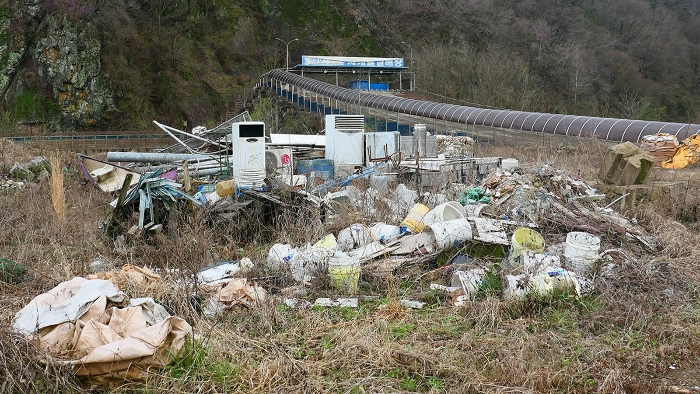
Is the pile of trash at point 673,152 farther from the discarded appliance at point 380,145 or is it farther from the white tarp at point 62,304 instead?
the white tarp at point 62,304

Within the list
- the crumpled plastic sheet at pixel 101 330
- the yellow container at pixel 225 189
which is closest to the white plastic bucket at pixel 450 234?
the crumpled plastic sheet at pixel 101 330

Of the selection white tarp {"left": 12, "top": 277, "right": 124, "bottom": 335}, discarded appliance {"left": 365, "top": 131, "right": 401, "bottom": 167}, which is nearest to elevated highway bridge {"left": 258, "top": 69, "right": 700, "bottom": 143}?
discarded appliance {"left": 365, "top": 131, "right": 401, "bottom": 167}

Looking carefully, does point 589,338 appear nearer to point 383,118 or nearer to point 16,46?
point 383,118

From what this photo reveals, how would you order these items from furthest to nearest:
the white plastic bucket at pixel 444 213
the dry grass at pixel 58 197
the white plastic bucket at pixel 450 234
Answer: the dry grass at pixel 58 197
the white plastic bucket at pixel 444 213
the white plastic bucket at pixel 450 234

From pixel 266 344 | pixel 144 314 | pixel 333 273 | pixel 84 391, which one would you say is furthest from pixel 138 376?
pixel 333 273

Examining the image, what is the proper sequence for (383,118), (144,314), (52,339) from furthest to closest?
(383,118), (144,314), (52,339)

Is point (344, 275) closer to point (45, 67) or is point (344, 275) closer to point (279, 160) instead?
point (279, 160)

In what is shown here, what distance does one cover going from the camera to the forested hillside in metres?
38.9

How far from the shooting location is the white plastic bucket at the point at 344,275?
586cm

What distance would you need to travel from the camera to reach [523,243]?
6.35 metres

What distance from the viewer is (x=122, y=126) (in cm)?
4116

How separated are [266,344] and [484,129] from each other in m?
20.9

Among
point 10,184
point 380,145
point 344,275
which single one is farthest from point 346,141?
point 10,184

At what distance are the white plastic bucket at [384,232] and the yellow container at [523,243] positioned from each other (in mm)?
1329
